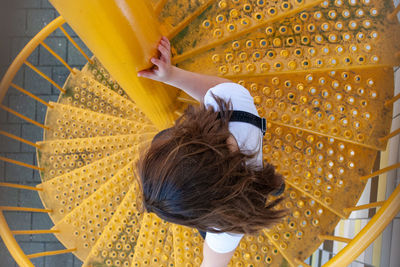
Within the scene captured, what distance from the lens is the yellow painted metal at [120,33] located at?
0.89 m

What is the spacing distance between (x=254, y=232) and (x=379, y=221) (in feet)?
2.25

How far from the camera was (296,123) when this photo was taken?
1.61m

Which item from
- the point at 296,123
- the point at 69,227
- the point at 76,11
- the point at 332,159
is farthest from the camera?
the point at 69,227

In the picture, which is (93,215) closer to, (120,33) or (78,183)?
(78,183)

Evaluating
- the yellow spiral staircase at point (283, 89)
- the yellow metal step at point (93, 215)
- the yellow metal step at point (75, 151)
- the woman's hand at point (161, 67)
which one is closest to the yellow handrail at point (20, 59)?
the yellow spiral staircase at point (283, 89)

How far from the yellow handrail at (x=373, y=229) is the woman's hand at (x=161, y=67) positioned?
1195 mm

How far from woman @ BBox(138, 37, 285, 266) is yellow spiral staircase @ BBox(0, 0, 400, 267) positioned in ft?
1.00

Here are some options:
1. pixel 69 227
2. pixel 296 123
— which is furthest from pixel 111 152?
pixel 296 123

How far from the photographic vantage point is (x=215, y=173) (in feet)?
3.03

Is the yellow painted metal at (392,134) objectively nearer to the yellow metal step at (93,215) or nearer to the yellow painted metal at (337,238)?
the yellow painted metal at (337,238)

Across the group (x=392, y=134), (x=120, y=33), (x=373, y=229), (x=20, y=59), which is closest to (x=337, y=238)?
(x=373, y=229)

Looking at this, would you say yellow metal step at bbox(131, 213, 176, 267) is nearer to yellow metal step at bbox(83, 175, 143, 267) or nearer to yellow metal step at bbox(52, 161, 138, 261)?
yellow metal step at bbox(83, 175, 143, 267)

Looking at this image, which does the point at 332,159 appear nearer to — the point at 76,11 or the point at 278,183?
the point at 278,183

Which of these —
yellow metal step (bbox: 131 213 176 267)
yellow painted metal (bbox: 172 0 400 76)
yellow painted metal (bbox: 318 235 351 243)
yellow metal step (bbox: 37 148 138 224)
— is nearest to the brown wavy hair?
yellow painted metal (bbox: 172 0 400 76)
